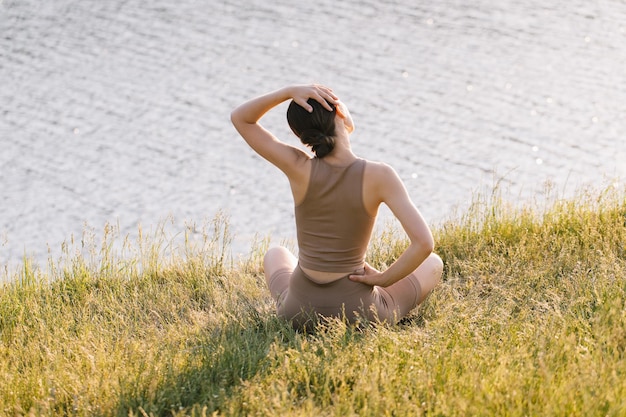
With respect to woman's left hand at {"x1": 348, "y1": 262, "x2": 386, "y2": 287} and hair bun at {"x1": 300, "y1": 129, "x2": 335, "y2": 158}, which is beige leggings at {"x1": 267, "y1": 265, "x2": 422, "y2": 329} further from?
hair bun at {"x1": 300, "y1": 129, "x2": 335, "y2": 158}

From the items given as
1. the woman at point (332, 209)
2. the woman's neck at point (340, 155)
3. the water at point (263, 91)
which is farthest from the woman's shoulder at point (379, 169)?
the water at point (263, 91)

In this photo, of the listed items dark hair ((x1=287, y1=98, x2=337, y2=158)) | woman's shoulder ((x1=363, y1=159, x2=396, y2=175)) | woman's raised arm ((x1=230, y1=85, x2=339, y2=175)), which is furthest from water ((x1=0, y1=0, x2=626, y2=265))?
dark hair ((x1=287, y1=98, x2=337, y2=158))

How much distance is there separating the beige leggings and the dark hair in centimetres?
74

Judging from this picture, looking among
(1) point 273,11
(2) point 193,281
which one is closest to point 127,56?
(1) point 273,11

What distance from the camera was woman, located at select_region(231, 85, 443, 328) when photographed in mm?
3965

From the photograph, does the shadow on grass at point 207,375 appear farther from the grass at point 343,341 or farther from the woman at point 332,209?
the woman at point 332,209

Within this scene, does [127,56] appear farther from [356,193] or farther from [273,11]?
[356,193]

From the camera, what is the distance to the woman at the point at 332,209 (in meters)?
3.96

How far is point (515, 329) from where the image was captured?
4035mm

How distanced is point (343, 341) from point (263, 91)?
9.80 meters

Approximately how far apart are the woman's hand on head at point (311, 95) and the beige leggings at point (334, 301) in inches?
37.6

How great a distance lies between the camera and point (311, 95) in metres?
3.89

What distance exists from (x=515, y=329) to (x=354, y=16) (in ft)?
47.9

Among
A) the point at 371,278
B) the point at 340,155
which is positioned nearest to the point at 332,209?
the point at 340,155
